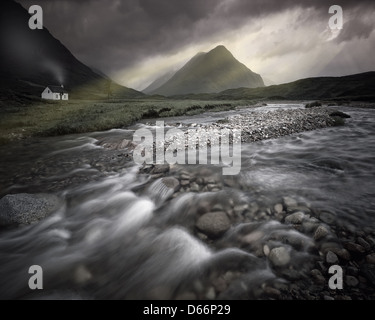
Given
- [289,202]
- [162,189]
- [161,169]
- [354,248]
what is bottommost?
[354,248]

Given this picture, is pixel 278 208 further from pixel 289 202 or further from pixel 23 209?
pixel 23 209

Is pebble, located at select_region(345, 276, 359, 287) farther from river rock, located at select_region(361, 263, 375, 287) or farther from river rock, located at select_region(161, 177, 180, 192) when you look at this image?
river rock, located at select_region(161, 177, 180, 192)

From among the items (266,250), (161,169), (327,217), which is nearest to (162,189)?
(161,169)

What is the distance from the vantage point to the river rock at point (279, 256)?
11.1ft

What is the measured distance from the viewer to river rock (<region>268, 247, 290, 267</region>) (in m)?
3.39

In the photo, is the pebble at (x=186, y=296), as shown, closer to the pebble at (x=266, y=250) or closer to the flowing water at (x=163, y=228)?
the flowing water at (x=163, y=228)

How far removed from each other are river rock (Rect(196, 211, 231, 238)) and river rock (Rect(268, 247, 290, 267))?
101cm

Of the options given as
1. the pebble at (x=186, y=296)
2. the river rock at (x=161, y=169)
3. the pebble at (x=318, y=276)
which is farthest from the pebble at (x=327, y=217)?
the river rock at (x=161, y=169)

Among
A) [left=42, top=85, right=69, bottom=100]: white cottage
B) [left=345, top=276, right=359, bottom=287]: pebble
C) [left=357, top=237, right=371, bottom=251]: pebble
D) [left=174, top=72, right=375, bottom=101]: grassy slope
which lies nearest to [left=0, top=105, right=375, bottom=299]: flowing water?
[left=357, top=237, right=371, bottom=251]: pebble

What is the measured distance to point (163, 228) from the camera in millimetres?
4789

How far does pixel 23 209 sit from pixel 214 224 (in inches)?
181

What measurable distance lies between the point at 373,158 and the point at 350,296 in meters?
7.58
